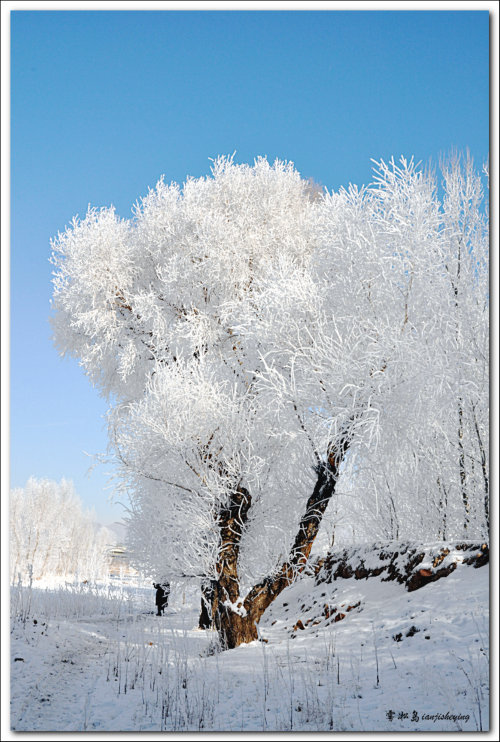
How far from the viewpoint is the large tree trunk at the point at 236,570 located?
7.15 m

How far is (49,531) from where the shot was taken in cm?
4031

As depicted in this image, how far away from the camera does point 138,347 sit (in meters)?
11.4

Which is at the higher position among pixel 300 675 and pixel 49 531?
pixel 300 675

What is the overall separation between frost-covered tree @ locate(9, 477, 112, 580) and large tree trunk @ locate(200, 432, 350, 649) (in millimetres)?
30118

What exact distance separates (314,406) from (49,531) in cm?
3943

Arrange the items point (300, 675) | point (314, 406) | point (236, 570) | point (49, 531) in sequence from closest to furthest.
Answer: point (300, 675) → point (314, 406) → point (236, 570) → point (49, 531)

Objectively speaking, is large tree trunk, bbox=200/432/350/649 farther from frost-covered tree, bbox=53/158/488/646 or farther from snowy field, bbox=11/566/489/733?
snowy field, bbox=11/566/489/733

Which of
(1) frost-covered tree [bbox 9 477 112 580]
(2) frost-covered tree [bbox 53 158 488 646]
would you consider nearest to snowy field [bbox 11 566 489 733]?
(2) frost-covered tree [bbox 53 158 488 646]

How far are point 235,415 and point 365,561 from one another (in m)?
3.53

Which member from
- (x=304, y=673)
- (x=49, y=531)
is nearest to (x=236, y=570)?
(x=304, y=673)

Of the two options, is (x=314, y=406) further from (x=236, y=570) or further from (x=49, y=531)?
(x=49, y=531)

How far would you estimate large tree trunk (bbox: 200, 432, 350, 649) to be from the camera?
23.5 ft

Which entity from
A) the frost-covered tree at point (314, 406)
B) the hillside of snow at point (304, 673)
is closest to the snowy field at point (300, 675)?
the hillside of snow at point (304, 673)

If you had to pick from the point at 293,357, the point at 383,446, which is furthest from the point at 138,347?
the point at 383,446
